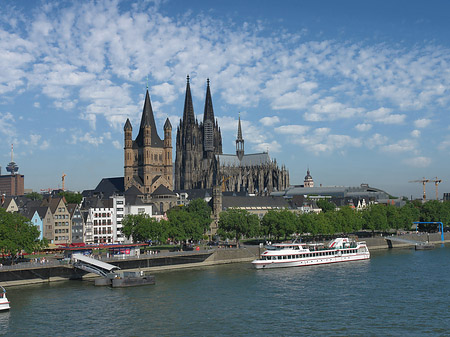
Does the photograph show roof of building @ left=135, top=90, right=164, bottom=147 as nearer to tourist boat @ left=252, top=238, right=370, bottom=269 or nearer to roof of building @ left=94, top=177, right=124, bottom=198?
roof of building @ left=94, top=177, right=124, bottom=198

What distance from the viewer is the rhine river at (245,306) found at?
169 feet

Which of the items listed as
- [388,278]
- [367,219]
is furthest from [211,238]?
[388,278]

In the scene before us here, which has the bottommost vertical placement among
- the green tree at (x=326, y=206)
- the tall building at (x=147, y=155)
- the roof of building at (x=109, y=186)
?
the green tree at (x=326, y=206)

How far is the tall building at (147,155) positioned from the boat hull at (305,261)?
82.2 meters

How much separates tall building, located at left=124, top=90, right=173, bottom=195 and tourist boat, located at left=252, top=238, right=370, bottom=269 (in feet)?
256

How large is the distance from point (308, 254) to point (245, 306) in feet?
131

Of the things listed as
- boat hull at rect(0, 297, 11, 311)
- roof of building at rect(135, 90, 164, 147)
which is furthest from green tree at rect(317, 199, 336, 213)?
boat hull at rect(0, 297, 11, 311)

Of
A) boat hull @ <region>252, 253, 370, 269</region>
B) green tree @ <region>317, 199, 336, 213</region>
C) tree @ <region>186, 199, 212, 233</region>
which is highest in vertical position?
green tree @ <region>317, 199, 336, 213</region>

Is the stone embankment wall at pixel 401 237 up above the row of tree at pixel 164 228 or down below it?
below

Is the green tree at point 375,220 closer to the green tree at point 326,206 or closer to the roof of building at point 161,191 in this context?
the green tree at point 326,206

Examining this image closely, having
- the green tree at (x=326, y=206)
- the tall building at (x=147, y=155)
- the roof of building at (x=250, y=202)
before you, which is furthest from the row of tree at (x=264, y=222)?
the tall building at (x=147, y=155)

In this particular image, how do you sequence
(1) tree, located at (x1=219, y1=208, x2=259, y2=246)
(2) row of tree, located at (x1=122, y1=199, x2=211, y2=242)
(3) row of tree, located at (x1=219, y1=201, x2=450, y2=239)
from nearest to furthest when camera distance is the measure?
(2) row of tree, located at (x1=122, y1=199, x2=211, y2=242) → (1) tree, located at (x1=219, y1=208, x2=259, y2=246) → (3) row of tree, located at (x1=219, y1=201, x2=450, y2=239)

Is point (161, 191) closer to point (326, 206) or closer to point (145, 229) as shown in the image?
point (326, 206)

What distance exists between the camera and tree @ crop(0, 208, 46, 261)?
3152 inches
